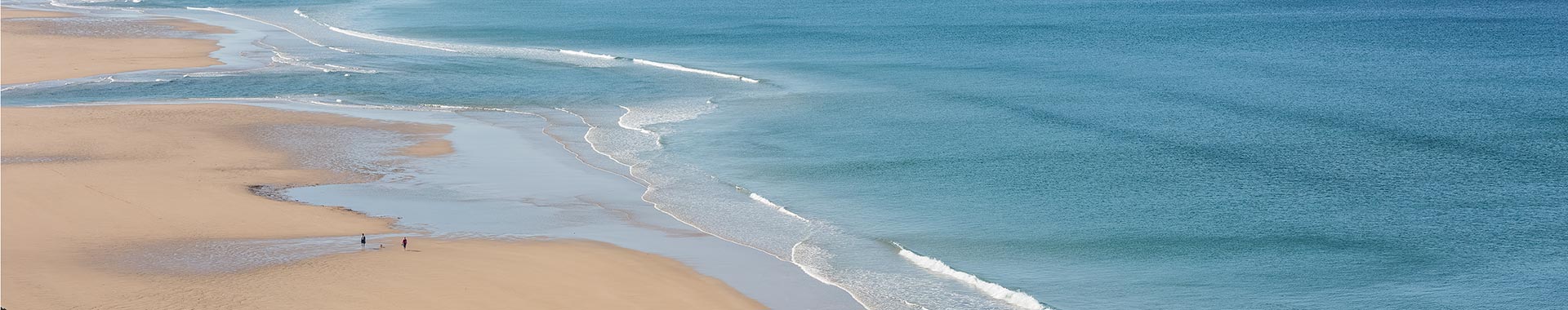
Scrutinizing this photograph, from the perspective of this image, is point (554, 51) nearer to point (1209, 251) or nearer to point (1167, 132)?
point (1167, 132)

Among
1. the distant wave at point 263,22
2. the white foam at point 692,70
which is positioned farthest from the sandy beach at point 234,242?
the distant wave at point 263,22

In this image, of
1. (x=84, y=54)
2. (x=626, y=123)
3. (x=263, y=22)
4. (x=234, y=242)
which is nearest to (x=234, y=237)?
(x=234, y=242)

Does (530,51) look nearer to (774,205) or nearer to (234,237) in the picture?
(774,205)

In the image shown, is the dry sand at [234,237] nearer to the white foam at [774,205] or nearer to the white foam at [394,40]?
the white foam at [774,205]

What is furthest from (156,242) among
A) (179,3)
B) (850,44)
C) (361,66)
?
(179,3)

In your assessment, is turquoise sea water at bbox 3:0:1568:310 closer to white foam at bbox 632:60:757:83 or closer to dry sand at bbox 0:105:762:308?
white foam at bbox 632:60:757:83

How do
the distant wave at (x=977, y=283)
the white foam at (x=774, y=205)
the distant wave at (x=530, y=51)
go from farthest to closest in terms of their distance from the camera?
1. the distant wave at (x=530, y=51)
2. the white foam at (x=774, y=205)
3. the distant wave at (x=977, y=283)
